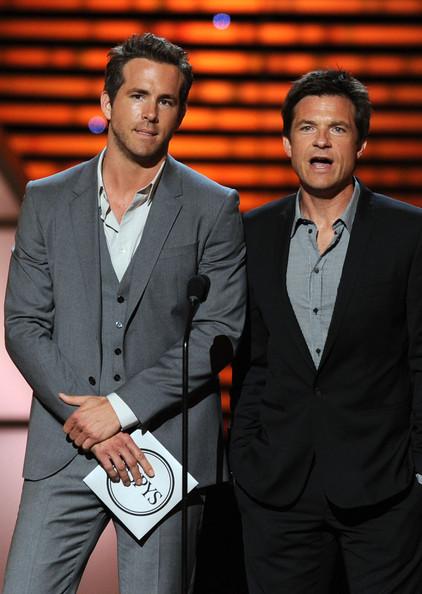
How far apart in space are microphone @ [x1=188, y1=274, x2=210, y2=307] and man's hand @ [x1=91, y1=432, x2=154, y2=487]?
1.28ft

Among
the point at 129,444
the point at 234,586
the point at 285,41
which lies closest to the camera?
the point at 129,444

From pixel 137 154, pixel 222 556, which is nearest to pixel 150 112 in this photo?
pixel 137 154

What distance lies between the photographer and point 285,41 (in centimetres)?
516

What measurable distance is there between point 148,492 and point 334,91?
1188mm

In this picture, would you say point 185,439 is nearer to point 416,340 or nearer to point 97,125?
point 416,340

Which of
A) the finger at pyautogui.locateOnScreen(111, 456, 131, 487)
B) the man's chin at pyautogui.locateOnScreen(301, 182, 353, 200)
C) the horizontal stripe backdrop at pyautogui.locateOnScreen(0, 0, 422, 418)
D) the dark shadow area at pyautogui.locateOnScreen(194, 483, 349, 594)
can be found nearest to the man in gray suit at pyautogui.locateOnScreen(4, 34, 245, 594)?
the finger at pyautogui.locateOnScreen(111, 456, 131, 487)

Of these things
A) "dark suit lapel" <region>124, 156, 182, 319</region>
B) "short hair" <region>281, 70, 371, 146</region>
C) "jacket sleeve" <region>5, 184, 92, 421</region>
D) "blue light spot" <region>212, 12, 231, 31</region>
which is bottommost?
"jacket sleeve" <region>5, 184, 92, 421</region>

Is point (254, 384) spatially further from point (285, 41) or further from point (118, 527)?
point (285, 41)

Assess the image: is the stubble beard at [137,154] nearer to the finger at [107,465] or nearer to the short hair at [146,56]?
the short hair at [146,56]

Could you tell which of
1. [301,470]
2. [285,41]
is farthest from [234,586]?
[285,41]

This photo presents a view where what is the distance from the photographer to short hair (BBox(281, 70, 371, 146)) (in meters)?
3.01

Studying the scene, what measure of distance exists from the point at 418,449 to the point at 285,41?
9.15ft

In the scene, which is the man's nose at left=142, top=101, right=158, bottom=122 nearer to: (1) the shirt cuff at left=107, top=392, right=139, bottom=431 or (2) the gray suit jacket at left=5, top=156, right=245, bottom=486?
(2) the gray suit jacket at left=5, top=156, right=245, bottom=486

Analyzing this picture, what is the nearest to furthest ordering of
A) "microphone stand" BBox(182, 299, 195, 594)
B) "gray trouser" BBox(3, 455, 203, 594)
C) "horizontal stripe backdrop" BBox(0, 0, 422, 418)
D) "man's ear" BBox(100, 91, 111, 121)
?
"microphone stand" BBox(182, 299, 195, 594)
"gray trouser" BBox(3, 455, 203, 594)
"man's ear" BBox(100, 91, 111, 121)
"horizontal stripe backdrop" BBox(0, 0, 422, 418)
